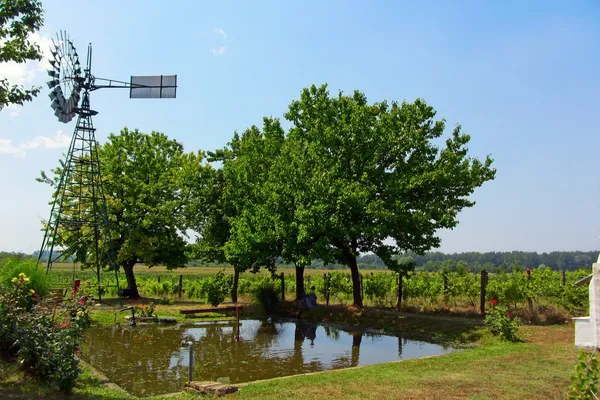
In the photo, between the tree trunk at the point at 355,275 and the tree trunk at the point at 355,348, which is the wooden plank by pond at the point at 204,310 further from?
the tree trunk at the point at 355,348

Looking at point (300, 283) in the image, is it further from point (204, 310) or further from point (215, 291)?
point (204, 310)

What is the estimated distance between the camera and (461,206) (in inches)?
823

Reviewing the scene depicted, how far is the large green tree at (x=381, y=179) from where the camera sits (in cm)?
1950

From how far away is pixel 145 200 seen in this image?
3120 centimetres

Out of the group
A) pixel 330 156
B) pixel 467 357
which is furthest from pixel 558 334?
pixel 330 156

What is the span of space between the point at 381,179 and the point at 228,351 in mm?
10392

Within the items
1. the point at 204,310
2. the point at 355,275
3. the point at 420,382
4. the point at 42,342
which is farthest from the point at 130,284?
the point at 420,382

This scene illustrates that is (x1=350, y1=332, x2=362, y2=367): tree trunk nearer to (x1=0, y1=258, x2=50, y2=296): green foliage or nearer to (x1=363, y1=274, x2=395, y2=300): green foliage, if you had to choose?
(x1=363, y1=274, x2=395, y2=300): green foliage

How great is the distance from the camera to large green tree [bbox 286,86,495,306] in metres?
19.5

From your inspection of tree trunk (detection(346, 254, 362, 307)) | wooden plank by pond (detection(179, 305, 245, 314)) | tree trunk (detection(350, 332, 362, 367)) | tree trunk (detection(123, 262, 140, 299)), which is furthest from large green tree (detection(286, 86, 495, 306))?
tree trunk (detection(123, 262, 140, 299))

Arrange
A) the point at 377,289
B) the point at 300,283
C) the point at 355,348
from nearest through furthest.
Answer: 1. the point at 355,348
2. the point at 300,283
3. the point at 377,289

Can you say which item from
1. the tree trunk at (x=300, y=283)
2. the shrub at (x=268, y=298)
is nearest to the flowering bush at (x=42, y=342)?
the shrub at (x=268, y=298)

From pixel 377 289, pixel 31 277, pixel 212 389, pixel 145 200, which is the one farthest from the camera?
pixel 145 200

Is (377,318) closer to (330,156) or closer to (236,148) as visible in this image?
(330,156)
